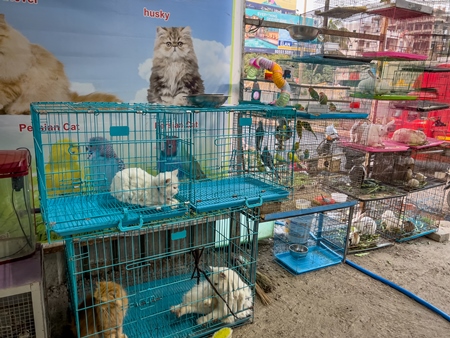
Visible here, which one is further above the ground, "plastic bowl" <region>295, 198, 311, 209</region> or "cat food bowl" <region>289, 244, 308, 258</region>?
"plastic bowl" <region>295, 198, 311, 209</region>

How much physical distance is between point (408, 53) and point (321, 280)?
2163 mm

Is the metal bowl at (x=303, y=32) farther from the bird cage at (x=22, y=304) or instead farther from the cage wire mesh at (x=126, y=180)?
the bird cage at (x=22, y=304)

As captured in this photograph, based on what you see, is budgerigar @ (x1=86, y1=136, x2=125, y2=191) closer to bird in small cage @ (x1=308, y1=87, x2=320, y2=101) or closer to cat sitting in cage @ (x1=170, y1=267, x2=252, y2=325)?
cat sitting in cage @ (x1=170, y1=267, x2=252, y2=325)

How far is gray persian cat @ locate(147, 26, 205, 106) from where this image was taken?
2396 millimetres

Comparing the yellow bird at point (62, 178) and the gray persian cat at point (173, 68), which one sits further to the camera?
the gray persian cat at point (173, 68)

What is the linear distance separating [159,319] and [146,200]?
2.77 feet

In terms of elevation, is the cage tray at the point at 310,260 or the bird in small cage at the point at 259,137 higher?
the bird in small cage at the point at 259,137

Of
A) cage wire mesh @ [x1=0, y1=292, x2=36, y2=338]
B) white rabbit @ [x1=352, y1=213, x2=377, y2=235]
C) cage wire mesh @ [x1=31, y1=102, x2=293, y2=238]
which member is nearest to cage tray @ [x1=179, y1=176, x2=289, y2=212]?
cage wire mesh @ [x1=31, y1=102, x2=293, y2=238]

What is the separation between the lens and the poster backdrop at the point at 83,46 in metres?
1.99

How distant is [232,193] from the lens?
1899mm

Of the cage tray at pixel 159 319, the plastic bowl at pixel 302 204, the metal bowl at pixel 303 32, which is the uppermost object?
the metal bowl at pixel 303 32

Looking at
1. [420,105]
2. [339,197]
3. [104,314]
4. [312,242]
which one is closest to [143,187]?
[104,314]

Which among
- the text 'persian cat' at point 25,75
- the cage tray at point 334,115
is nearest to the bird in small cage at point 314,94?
the cage tray at point 334,115

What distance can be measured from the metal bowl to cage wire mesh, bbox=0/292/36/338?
2401mm
